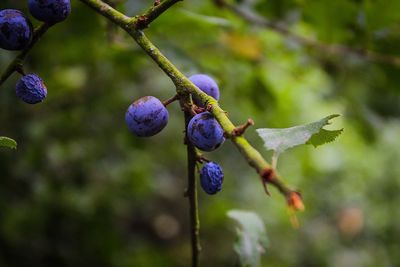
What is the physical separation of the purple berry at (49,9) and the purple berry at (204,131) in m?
0.30

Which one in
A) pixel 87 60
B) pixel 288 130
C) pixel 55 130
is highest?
pixel 288 130

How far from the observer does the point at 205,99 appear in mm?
699

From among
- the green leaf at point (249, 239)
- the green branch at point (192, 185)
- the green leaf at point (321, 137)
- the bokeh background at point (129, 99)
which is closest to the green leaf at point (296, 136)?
the green leaf at point (321, 137)

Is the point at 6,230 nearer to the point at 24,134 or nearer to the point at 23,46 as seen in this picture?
the point at 24,134

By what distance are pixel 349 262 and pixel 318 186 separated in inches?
31.8

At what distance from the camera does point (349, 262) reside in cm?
482

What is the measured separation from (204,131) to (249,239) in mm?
609

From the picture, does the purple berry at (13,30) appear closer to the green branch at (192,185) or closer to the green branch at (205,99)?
the green branch at (205,99)

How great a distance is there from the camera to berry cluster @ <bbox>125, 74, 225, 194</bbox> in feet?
2.38

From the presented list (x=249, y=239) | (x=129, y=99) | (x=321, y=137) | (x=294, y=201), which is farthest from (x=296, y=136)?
(x=129, y=99)

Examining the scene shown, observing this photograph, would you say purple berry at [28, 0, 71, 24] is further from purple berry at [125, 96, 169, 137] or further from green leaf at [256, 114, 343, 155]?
green leaf at [256, 114, 343, 155]

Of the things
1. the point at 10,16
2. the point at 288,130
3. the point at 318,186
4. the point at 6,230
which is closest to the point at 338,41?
the point at 288,130

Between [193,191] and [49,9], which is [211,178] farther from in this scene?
[49,9]

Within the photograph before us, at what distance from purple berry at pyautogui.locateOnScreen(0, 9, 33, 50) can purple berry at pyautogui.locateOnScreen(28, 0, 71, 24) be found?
2 centimetres
